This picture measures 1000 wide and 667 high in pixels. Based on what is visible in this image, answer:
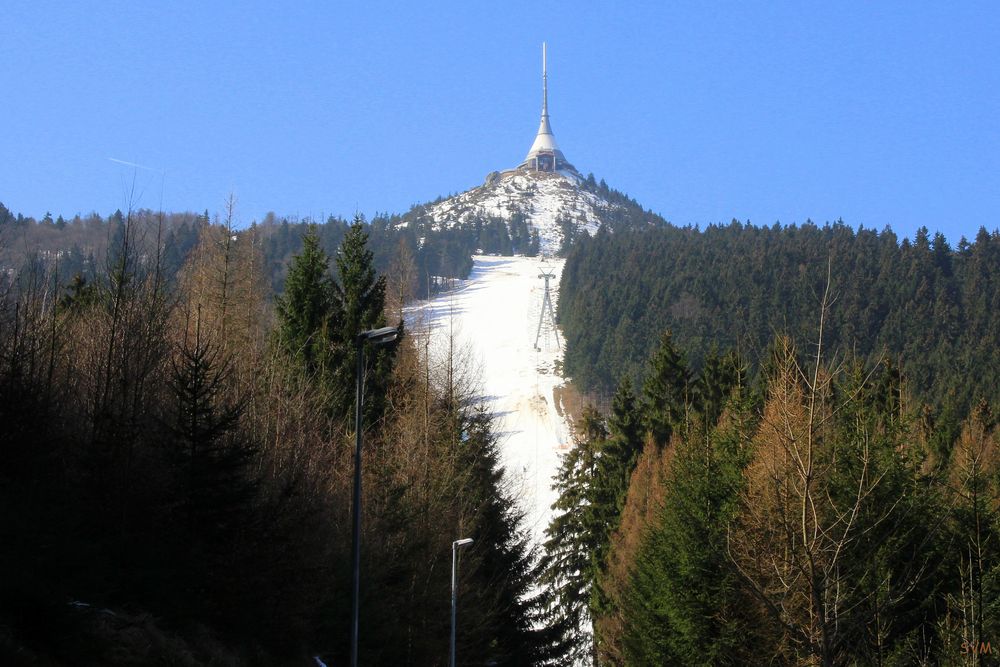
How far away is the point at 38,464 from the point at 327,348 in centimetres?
2254

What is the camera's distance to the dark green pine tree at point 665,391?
5128 cm

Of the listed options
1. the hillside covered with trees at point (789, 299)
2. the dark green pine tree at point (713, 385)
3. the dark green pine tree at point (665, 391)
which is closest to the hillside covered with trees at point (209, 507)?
the dark green pine tree at point (665, 391)

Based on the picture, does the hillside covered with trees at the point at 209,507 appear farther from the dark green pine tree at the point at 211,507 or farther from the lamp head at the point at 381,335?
the lamp head at the point at 381,335

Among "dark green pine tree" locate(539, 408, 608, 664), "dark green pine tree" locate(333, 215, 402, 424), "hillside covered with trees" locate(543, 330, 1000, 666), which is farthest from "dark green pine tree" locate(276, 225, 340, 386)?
"hillside covered with trees" locate(543, 330, 1000, 666)

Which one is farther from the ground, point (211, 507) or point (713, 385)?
point (713, 385)

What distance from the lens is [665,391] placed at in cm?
5300

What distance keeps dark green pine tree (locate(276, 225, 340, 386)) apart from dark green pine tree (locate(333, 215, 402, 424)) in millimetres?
446

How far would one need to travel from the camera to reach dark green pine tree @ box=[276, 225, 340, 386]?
1767 inches

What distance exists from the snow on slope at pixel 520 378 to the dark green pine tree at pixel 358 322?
20.3m

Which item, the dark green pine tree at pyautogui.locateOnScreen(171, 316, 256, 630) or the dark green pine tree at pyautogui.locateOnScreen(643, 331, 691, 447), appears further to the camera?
the dark green pine tree at pyautogui.locateOnScreen(643, 331, 691, 447)

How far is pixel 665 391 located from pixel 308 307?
18.4 metres

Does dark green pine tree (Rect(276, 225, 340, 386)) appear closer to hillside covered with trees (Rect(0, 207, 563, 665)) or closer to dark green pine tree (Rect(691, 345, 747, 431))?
hillside covered with trees (Rect(0, 207, 563, 665))

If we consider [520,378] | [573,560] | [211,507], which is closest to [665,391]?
[573,560]

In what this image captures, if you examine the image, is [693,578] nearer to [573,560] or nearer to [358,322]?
[573,560]
